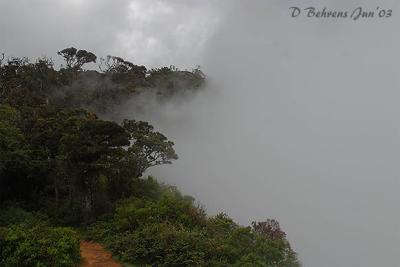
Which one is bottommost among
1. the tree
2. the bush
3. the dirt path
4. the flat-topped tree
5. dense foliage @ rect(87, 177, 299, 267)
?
the bush

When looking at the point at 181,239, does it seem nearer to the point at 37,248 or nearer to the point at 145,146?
the point at 37,248

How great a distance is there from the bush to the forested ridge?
3 centimetres

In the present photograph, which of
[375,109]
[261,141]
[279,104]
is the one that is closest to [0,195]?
[261,141]

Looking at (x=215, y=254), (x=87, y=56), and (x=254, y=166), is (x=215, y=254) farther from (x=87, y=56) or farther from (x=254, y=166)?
(x=87, y=56)

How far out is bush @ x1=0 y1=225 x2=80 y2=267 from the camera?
491 inches

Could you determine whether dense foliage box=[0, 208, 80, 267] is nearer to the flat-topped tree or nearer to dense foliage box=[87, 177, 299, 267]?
dense foliage box=[87, 177, 299, 267]

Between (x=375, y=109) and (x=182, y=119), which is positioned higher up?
(x=375, y=109)

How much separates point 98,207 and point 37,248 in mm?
7861

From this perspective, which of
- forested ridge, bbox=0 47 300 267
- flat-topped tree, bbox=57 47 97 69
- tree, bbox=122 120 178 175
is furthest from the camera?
flat-topped tree, bbox=57 47 97 69

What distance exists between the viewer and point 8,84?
1516 inches

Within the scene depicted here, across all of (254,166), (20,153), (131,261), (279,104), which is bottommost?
(131,261)

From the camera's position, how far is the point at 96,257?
1498 cm

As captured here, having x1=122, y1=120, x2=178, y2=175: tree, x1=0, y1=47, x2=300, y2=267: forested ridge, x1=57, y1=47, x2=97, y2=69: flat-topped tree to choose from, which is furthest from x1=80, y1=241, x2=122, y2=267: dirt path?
x1=57, y1=47, x2=97, y2=69: flat-topped tree

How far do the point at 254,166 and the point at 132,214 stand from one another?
29.6 meters
